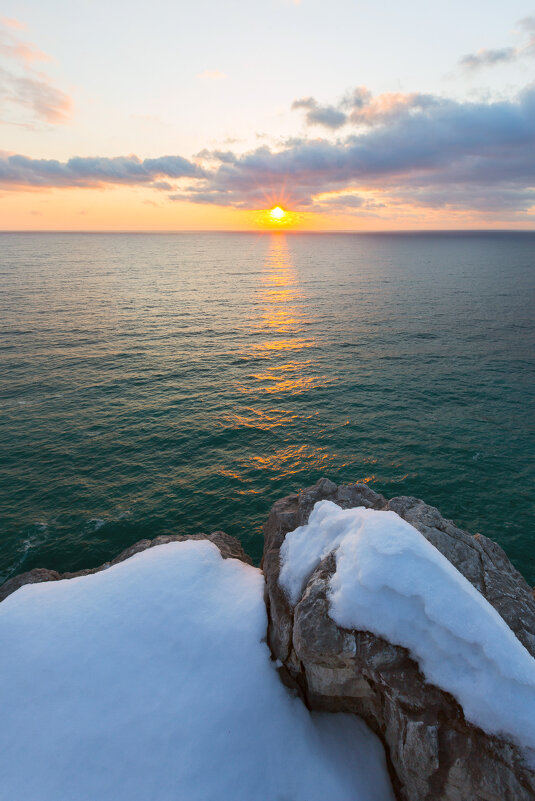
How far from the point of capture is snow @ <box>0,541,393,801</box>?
12664 mm

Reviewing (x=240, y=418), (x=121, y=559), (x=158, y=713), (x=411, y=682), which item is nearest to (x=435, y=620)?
(x=411, y=682)

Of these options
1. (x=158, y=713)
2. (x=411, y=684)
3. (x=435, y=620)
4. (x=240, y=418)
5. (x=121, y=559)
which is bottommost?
(x=240, y=418)

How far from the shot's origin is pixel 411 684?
Answer: 12.1 m

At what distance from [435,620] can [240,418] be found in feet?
123

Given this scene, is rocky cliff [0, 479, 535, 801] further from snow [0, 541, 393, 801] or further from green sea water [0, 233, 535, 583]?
green sea water [0, 233, 535, 583]

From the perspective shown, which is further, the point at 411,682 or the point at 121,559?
the point at 121,559

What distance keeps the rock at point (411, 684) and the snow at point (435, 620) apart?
47 centimetres

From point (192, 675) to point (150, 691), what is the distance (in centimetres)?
163

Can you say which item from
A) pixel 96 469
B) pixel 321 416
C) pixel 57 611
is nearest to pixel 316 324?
pixel 321 416

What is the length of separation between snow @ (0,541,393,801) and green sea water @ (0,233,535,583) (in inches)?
497

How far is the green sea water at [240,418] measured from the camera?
109 ft

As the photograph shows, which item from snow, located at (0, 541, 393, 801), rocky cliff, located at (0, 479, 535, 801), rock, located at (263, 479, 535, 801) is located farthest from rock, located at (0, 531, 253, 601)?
rock, located at (263, 479, 535, 801)

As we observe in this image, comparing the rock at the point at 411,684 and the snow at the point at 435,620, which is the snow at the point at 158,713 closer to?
the rock at the point at 411,684

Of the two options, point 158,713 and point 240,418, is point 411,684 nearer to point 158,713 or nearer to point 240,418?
point 158,713
